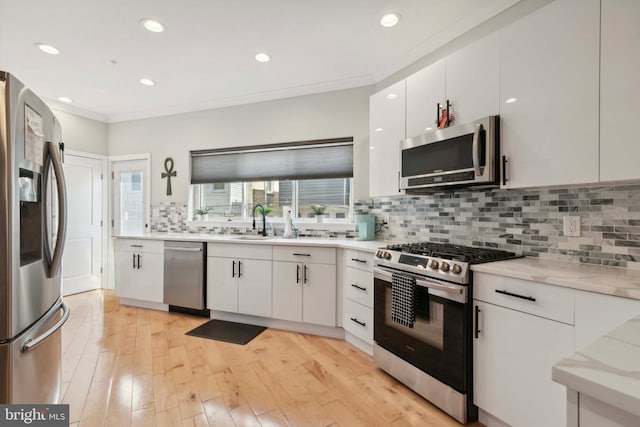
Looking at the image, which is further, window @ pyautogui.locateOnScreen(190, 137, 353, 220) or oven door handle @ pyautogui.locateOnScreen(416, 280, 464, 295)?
window @ pyautogui.locateOnScreen(190, 137, 353, 220)

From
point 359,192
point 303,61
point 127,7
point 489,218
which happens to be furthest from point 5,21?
point 489,218

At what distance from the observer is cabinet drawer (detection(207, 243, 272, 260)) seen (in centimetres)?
309

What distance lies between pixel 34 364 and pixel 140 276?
2545mm

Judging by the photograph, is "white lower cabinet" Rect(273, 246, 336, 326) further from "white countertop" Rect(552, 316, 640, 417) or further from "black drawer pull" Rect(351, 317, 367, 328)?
"white countertop" Rect(552, 316, 640, 417)

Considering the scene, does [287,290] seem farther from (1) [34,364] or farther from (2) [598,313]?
(2) [598,313]

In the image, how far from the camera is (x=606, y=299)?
121 centimetres

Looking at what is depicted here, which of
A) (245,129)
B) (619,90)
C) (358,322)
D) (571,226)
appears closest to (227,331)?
(358,322)

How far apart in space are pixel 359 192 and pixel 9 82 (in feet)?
8.84

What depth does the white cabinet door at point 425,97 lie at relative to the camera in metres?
2.20

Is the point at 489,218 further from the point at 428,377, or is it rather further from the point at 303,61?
the point at 303,61

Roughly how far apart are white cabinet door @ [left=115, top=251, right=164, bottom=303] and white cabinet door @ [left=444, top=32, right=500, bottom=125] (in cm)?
344

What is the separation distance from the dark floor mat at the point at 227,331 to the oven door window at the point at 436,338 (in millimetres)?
1404

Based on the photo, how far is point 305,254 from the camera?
115 inches

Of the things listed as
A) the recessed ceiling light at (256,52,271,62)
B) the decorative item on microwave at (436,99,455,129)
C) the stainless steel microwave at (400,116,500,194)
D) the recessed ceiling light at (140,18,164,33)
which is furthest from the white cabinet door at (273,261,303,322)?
the recessed ceiling light at (140,18,164,33)
